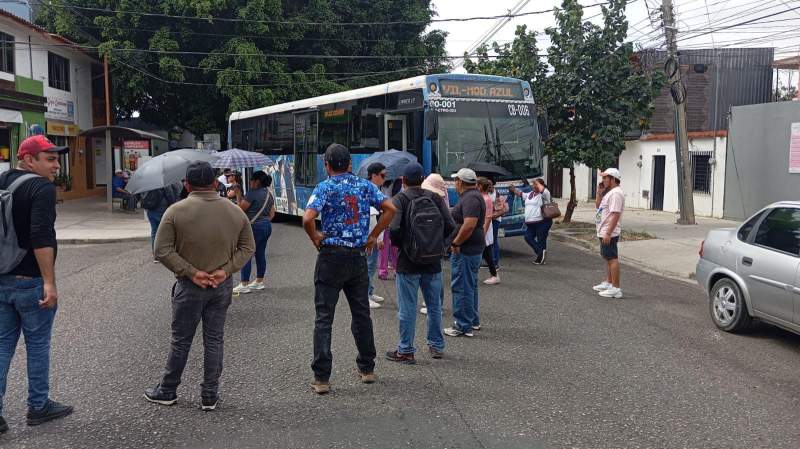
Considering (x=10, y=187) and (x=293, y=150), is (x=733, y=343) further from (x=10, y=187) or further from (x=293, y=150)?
(x=293, y=150)

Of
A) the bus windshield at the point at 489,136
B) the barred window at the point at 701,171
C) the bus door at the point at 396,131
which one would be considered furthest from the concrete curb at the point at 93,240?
the barred window at the point at 701,171

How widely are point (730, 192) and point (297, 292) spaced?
48.3ft

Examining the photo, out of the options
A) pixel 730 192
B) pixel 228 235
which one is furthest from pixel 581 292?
pixel 730 192

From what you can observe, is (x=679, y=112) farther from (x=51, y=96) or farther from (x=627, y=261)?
(x=51, y=96)

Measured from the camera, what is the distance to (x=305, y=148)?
55.9ft

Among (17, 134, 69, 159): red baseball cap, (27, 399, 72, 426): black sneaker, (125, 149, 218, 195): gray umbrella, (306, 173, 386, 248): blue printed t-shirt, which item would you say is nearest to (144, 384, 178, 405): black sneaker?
(27, 399, 72, 426): black sneaker

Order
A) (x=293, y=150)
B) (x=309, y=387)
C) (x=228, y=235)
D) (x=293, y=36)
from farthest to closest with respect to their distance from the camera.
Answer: (x=293, y=36) → (x=293, y=150) → (x=309, y=387) → (x=228, y=235)

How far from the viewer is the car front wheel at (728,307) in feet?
22.7

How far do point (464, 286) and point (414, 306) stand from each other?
111cm

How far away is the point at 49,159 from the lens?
4.40 metres

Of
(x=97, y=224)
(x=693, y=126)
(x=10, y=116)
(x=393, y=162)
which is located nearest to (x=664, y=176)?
(x=693, y=126)

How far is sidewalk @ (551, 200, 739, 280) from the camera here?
1211 centimetres

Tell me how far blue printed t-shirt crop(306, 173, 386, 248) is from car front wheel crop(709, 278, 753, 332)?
420 cm

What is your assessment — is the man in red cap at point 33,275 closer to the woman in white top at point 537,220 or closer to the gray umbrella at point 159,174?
the gray umbrella at point 159,174
